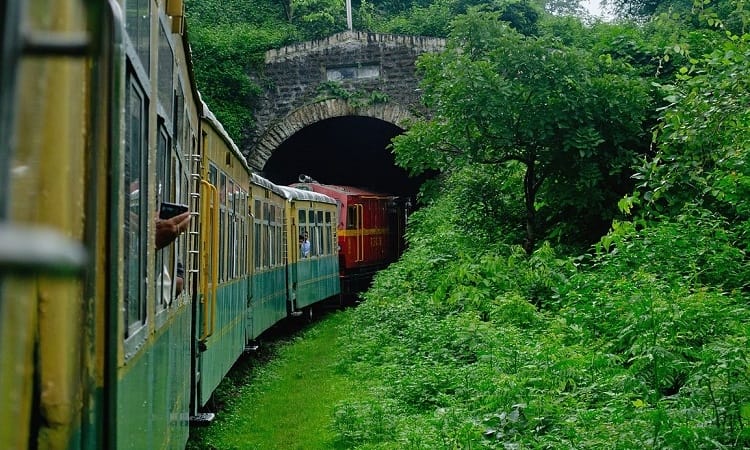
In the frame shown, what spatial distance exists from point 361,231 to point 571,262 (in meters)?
11.9

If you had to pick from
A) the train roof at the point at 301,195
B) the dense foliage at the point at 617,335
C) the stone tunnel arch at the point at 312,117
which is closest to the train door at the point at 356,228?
the train roof at the point at 301,195

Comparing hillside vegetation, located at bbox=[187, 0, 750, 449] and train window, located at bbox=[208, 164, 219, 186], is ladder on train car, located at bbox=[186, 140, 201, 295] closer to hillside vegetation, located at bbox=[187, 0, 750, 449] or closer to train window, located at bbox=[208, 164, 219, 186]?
train window, located at bbox=[208, 164, 219, 186]

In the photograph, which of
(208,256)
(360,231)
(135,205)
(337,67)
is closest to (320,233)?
(360,231)

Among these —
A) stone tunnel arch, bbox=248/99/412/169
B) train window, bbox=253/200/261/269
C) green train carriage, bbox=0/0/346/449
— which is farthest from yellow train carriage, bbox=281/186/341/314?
green train carriage, bbox=0/0/346/449

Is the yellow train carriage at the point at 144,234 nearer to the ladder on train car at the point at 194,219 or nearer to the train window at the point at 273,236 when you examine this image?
the ladder on train car at the point at 194,219

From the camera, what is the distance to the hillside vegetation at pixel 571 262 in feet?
18.6

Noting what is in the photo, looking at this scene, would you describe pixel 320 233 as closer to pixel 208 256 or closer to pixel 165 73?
pixel 208 256

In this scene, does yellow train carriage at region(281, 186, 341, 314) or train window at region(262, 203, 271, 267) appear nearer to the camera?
train window at region(262, 203, 271, 267)

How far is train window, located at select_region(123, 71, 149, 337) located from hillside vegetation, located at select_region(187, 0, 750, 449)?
3.07m

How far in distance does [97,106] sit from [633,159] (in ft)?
38.6

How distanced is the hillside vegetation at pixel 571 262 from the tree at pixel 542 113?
0.10 feet

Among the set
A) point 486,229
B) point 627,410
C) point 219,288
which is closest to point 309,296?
point 486,229

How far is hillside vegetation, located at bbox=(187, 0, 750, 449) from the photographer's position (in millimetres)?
5660

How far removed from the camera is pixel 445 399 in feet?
23.0
